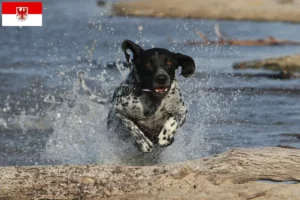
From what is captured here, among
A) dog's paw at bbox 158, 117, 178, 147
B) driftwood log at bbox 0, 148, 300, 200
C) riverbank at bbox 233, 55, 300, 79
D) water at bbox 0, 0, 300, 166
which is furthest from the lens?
riverbank at bbox 233, 55, 300, 79

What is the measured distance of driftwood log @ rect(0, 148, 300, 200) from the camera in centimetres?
692

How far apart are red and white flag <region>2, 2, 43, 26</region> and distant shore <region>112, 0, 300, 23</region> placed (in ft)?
7.48

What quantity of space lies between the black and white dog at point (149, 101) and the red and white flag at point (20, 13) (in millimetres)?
6009

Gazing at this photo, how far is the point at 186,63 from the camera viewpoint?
837 centimetres

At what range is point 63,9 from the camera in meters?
22.1

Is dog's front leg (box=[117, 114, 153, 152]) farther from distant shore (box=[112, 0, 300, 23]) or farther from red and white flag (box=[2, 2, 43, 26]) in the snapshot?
distant shore (box=[112, 0, 300, 23])

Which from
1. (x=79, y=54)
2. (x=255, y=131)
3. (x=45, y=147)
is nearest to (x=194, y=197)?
(x=45, y=147)

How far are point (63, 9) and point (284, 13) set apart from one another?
5.00 m

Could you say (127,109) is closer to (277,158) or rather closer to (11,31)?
(277,158)

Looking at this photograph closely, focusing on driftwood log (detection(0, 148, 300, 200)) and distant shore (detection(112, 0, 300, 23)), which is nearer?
driftwood log (detection(0, 148, 300, 200))

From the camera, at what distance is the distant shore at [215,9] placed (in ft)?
70.5

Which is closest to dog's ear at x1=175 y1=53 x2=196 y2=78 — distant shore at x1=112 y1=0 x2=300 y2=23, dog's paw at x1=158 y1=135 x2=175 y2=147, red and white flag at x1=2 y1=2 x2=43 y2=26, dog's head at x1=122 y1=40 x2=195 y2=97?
dog's head at x1=122 y1=40 x2=195 y2=97

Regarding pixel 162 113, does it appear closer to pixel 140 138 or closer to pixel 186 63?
pixel 140 138

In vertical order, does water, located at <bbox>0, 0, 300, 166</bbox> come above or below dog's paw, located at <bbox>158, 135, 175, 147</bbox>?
below
